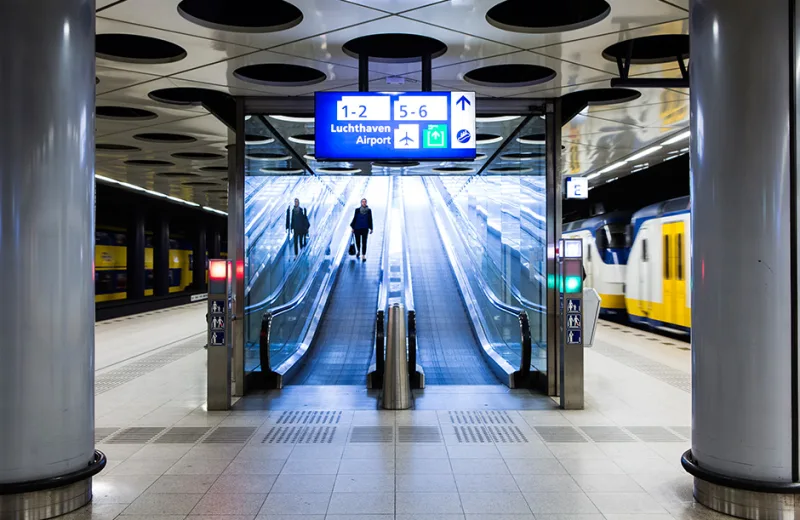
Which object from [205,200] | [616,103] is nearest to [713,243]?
[616,103]

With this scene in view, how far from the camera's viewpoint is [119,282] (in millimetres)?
23406

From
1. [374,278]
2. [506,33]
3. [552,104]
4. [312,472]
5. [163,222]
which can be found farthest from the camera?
[163,222]

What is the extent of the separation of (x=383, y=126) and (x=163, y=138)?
5515mm

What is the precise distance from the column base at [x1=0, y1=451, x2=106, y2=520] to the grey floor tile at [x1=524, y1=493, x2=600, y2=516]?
256 cm

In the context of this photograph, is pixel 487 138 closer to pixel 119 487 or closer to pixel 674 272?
pixel 674 272

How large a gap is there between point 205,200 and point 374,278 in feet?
27.6

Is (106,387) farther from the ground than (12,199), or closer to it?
closer to it

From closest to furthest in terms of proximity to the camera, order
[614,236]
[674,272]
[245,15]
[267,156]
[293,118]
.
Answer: [245,15], [293,118], [267,156], [674,272], [614,236]

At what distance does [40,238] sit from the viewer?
149 inches

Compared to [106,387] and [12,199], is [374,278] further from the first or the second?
[12,199]

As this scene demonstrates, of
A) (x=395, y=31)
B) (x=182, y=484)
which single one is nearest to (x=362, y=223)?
(x=395, y=31)

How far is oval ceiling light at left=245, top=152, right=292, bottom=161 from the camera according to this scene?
27.2 ft

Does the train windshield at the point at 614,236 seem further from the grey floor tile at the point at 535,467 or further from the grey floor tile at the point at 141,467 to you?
the grey floor tile at the point at 141,467

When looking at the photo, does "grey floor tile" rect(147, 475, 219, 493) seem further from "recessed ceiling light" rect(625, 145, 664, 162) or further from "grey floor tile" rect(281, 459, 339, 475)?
"recessed ceiling light" rect(625, 145, 664, 162)
